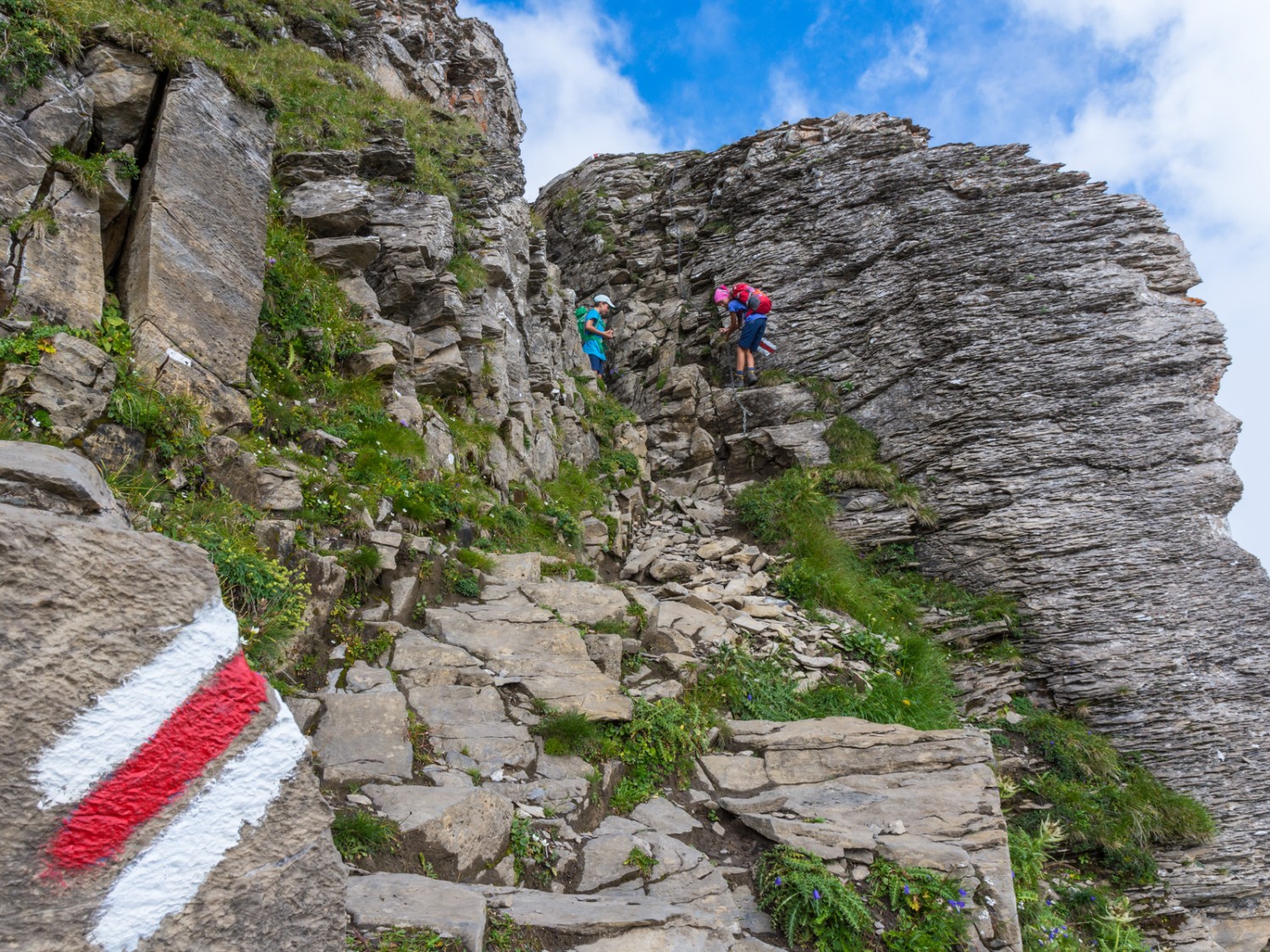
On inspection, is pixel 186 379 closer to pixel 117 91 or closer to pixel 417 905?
pixel 117 91

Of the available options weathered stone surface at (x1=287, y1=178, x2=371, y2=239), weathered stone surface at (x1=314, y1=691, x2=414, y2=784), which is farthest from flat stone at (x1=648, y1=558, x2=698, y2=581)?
weathered stone surface at (x1=287, y1=178, x2=371, y2=239)

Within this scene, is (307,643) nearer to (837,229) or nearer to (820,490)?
(820,490)

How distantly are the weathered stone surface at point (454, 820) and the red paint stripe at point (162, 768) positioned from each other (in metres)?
2.35

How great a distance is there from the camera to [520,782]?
569 cm

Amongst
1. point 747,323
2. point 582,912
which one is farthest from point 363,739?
point 747,323

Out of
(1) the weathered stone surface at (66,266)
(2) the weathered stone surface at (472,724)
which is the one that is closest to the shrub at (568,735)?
(2) the weathered stone surface at (472,724)

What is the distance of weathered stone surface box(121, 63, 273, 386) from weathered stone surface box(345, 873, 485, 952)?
225 inches

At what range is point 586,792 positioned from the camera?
5824mm

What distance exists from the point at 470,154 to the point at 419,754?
54.0ft

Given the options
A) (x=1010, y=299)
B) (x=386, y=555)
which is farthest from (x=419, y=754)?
(x=1010, y=299)

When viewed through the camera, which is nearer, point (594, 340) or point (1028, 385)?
point (1028, 385)

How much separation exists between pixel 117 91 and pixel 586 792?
9.12m

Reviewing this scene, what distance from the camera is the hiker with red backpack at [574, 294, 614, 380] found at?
65.7 feet

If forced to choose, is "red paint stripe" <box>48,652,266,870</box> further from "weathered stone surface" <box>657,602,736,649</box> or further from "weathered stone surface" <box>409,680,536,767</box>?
"weathered stone surface" <box>657,602,736,649</box>
